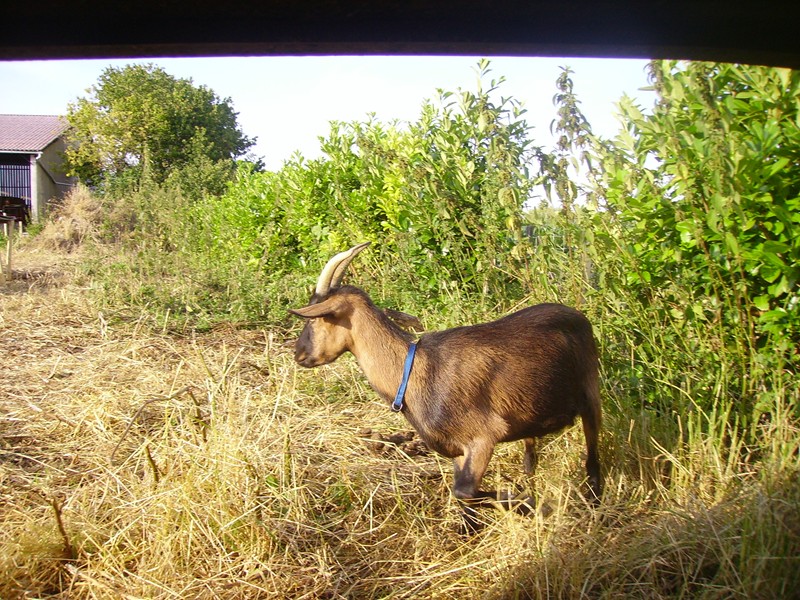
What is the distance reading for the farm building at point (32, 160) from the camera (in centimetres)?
3703

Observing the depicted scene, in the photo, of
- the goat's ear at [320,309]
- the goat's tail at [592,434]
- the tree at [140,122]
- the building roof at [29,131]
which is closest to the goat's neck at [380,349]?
the goat's ear at [320,309]

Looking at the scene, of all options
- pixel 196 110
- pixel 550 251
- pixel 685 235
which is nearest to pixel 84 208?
pixel 196 110

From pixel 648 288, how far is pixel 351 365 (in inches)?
113

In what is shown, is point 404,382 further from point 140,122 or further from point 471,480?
point 140,122

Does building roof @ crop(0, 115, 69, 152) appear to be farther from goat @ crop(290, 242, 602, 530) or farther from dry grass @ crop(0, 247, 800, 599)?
goat @ crop(290, 242, 602, 530)

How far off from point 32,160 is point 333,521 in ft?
125

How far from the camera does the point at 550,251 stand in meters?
5.79

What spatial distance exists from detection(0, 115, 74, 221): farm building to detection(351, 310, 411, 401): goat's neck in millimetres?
35079

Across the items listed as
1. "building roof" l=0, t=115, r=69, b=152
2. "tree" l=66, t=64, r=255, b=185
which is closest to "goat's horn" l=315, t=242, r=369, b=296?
"tree" l=66, t=64, r=255, b=185

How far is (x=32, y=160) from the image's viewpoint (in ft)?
121

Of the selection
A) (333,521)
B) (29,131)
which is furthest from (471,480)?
(29,131)

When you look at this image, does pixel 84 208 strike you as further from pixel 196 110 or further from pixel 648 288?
pixel 648 288

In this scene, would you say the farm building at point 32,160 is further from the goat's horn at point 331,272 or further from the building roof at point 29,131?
the goat's horn at point 331,272

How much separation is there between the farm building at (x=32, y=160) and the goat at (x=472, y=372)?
115 feet
